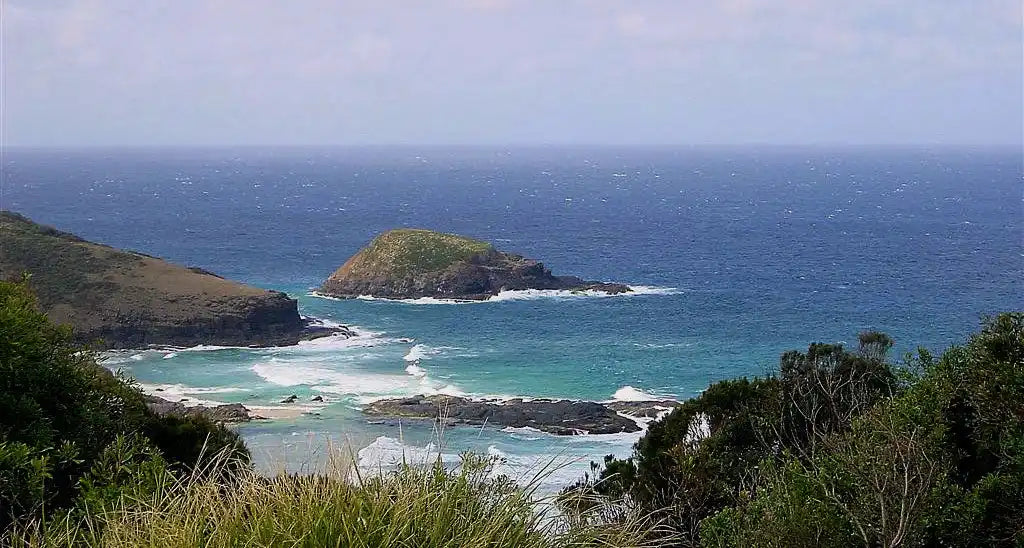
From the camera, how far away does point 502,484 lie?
5371 mm

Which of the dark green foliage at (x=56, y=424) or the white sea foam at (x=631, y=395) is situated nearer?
the dark green foliage at (x=56, y=424)

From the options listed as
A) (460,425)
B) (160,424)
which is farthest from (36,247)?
(160,424)

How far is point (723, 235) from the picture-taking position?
9781cm

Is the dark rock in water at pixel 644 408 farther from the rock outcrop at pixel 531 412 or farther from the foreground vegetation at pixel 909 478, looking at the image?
the foreground vegetation at pixel 909 478

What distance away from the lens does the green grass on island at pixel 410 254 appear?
67.5m

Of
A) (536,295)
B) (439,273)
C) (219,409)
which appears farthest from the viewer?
(439,273)

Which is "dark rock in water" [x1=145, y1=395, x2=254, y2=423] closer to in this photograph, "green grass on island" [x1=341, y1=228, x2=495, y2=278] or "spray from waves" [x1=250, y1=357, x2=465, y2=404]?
"spray from waves" [x1=250, y1=357, x2=465, y2=404]

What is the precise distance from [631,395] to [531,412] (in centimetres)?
581

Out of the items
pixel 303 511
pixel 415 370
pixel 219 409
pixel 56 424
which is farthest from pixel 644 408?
pixel 303 511

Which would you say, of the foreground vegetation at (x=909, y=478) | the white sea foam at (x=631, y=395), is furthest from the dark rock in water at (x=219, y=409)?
the foreground vegetation at (x=909, y=478)

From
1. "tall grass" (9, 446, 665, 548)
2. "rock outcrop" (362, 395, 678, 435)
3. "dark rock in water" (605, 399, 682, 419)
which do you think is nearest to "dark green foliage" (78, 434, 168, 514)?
"tall grass" (9, 446, 665, 548)

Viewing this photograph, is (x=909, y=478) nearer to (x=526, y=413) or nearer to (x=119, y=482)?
(x=119, y=482)

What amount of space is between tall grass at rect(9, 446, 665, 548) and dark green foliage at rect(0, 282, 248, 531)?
120cm

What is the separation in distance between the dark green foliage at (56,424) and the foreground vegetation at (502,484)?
25mm
